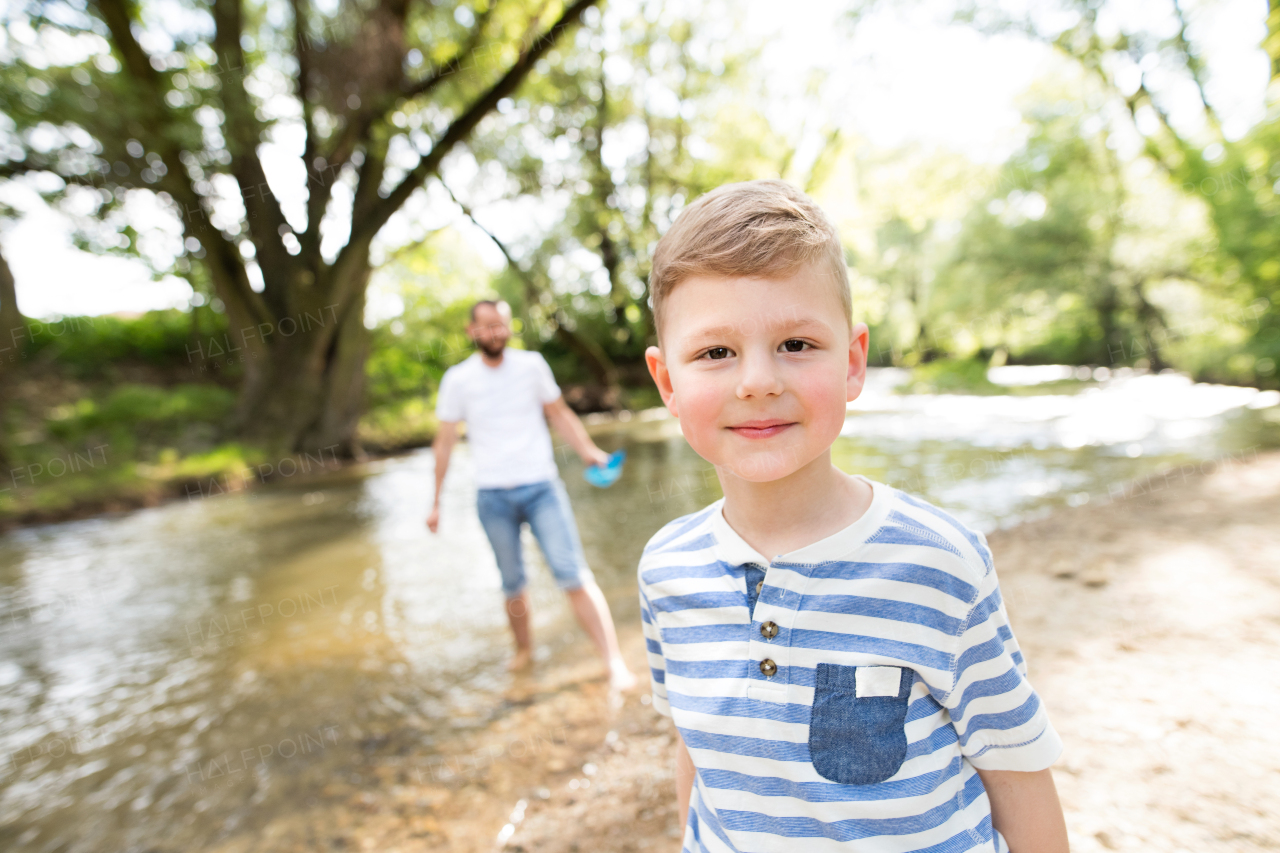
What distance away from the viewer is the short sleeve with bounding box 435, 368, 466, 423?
400 centimetres

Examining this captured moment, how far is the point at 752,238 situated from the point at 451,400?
330 centimetres

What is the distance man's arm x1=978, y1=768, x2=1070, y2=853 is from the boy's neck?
1.44 feet

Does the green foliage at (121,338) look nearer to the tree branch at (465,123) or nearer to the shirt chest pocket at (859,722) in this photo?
the tree branch at (465,123)

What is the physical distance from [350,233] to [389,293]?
8.17 meters

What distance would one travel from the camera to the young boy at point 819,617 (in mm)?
967

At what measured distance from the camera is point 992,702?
0.98 m

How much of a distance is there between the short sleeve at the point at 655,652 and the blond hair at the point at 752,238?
1.82 feet

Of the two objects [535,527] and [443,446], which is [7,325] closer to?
[443,446]

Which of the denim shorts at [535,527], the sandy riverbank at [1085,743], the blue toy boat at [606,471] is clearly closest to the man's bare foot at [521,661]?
the sandy riverbank at [1085,743]

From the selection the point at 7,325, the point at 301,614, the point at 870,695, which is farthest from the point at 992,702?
the point at 7,325

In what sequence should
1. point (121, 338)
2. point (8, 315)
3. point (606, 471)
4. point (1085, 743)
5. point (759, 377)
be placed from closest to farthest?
point (759, 377) < point (1085, 743) < point (606, 471) < point (8, 315) < point (121, 338)

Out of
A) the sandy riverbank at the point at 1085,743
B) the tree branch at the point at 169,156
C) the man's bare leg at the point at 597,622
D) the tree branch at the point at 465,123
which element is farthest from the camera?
the tree branch at the point at 465,123

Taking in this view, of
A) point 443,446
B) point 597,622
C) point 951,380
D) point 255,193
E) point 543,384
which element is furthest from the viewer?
point 951,380

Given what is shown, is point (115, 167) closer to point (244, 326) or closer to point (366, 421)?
point (244, 326)
